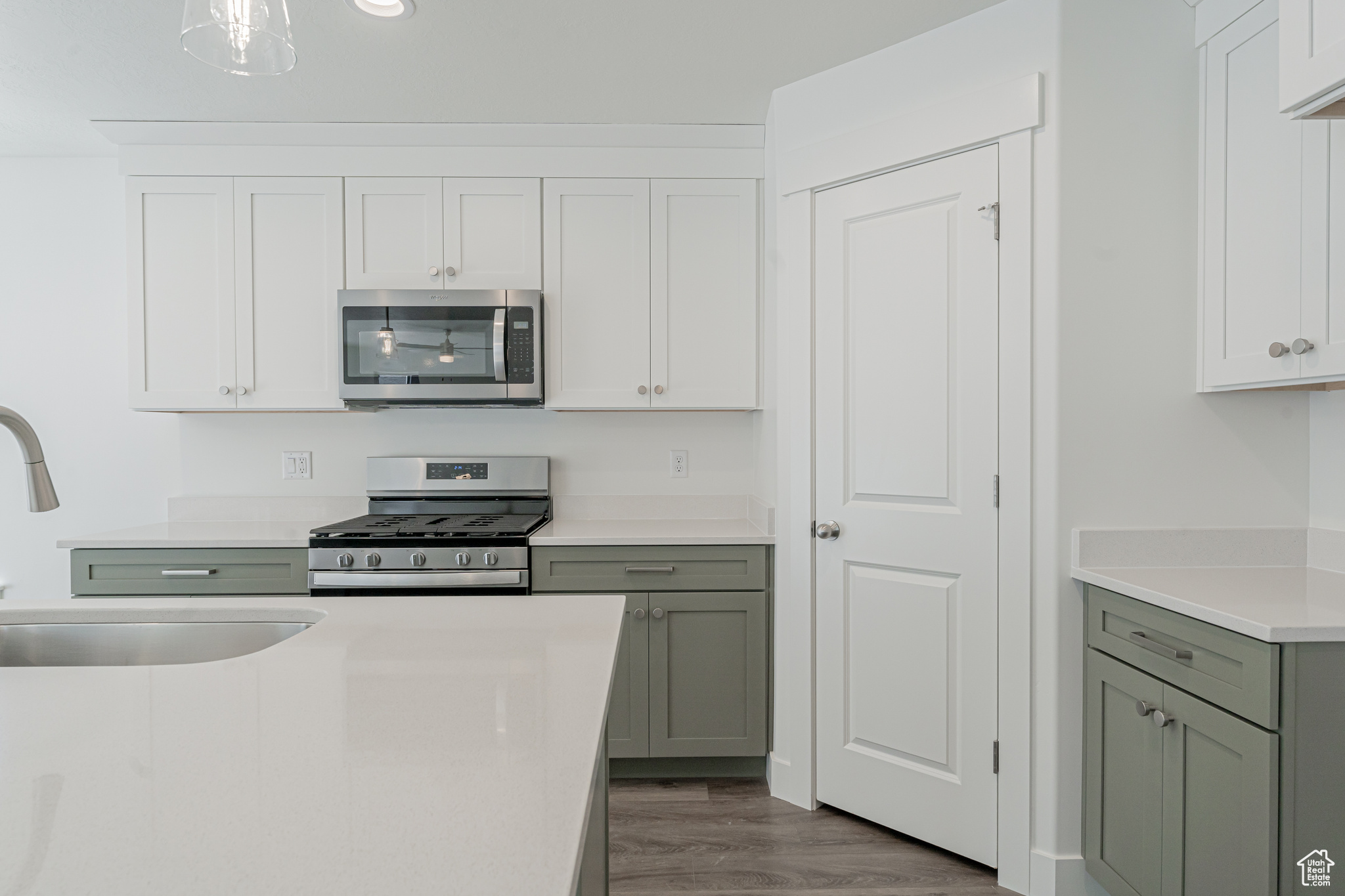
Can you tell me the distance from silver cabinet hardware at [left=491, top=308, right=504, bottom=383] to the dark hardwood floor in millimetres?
1579

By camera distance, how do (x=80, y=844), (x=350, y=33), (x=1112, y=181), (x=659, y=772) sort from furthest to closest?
(x=659, y=772)
(x=350, y=33)
(x=1112, y=181)
(x=80, y=844)

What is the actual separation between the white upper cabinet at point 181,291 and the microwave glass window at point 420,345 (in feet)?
1.73

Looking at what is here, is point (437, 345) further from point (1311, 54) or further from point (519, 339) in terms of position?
point (1311, 54)

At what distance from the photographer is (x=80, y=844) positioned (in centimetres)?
56

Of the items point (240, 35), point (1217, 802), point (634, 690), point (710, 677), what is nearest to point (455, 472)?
point (634, 690)

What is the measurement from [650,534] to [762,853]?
1.06 m

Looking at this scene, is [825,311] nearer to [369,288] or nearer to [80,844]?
[369,288]

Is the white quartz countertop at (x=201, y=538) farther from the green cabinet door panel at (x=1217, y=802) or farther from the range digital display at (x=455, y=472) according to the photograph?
the green cabinet door panel at (x=1217, y=802)

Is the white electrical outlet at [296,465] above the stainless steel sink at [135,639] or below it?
above

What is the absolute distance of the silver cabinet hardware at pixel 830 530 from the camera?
221 centimetres

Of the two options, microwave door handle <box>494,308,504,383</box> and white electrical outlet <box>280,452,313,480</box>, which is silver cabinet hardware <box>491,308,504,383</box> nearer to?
microwave door handle <box>494,308,504,383</box>

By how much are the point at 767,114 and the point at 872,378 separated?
3.75 feet

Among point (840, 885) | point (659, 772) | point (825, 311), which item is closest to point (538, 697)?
point (840, 885)

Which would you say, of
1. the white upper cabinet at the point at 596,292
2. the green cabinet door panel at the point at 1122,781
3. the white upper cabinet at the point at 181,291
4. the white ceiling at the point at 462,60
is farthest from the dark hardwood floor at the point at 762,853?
the white ceiling at the point at 462,60
